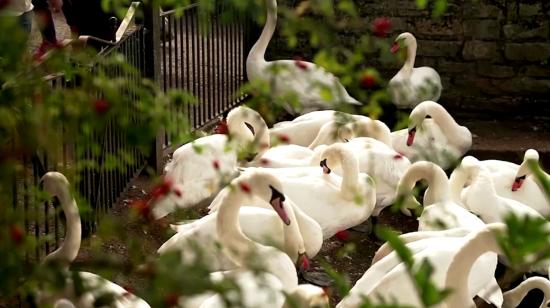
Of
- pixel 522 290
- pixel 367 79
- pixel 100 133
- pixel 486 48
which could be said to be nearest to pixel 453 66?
pixel 486 48

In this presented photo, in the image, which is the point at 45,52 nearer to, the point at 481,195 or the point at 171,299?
the point at 171,299

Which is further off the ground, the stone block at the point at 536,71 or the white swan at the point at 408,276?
the white swan at the point at 408,276

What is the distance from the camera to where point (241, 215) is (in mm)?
5906

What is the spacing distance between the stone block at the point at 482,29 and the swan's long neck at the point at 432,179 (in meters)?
3.28

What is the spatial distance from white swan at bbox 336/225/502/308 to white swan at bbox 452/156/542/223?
1.02 meters

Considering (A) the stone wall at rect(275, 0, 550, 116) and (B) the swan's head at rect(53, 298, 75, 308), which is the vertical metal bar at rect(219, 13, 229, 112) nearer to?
(A) the stone wall at rect(275, 0, 550, 116)

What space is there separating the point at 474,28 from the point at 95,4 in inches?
136

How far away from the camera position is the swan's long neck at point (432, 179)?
22.0ft

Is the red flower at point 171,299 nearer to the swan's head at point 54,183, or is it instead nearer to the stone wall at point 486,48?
the swan's head at point 54,183

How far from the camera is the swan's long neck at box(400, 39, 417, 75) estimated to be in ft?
30.5

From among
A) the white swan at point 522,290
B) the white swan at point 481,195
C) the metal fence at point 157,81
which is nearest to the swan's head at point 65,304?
the metal fence at point 157,81

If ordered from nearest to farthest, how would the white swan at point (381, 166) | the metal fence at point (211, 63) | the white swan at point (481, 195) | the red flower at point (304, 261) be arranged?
the red flower at point (304, 261)
the white swan at point (481, 195)
the white swan at point (381, 166)
the metal fence at point (211, 63)

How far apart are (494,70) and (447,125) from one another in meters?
1.70

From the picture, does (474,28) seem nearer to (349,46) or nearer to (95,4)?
(349,46)
